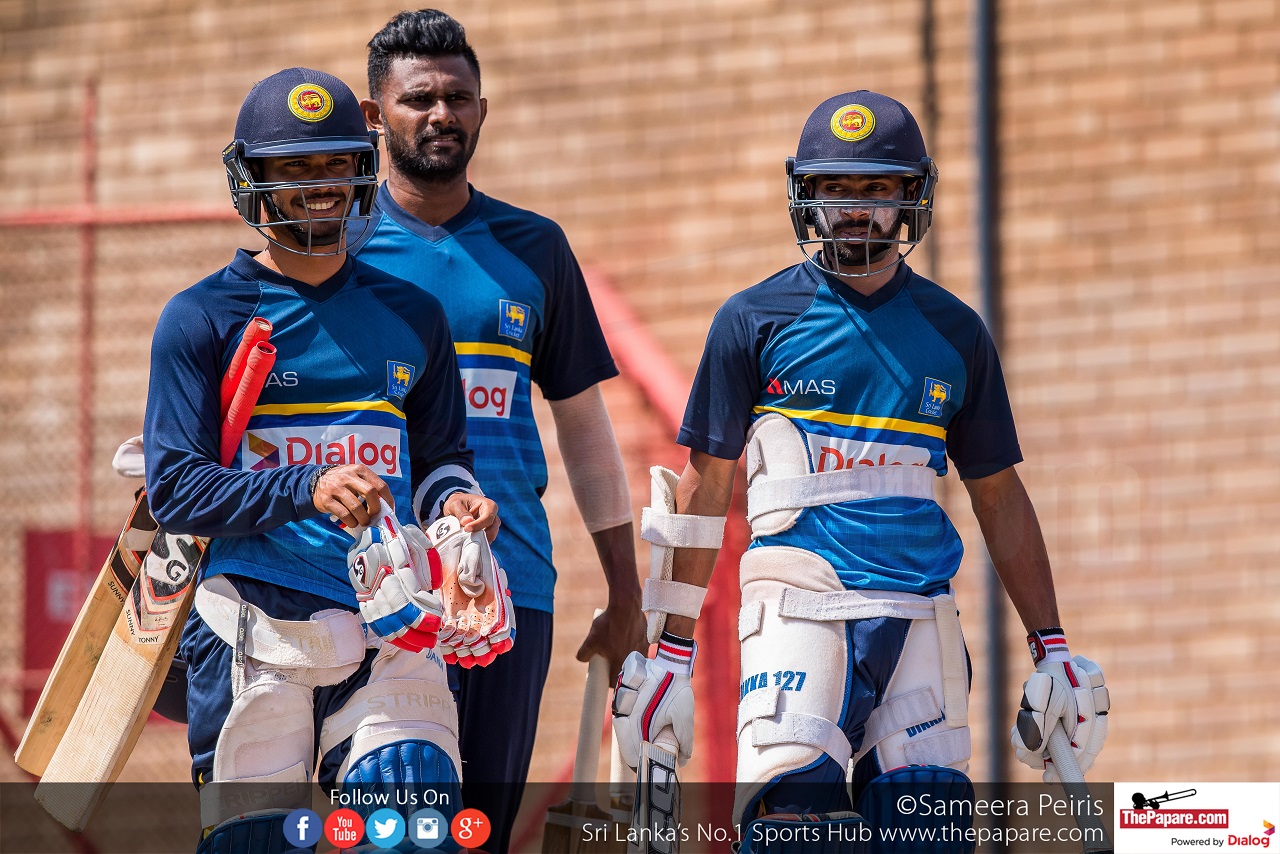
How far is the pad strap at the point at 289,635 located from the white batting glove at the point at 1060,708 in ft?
5.19

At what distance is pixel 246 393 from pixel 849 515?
141 centimetres

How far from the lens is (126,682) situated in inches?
159

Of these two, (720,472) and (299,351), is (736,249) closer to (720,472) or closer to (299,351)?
(720,472)

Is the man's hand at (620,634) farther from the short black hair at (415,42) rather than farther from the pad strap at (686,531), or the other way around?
the short black hair at (415,42)

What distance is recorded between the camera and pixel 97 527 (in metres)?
7.47

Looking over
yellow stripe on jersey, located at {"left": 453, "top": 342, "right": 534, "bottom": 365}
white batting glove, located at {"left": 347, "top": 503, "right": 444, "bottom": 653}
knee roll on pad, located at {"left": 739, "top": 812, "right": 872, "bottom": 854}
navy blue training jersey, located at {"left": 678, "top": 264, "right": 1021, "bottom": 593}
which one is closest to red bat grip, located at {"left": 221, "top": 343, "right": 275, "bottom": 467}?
white batting glove, located at {"left": 347, "top": 503, "right": 444, "bottom": 653}

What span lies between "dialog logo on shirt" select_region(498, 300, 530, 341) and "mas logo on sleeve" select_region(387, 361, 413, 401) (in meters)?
0.77

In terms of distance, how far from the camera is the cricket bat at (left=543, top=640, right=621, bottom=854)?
481cm

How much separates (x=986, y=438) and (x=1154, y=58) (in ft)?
11.6

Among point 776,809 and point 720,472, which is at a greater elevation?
point 720,472

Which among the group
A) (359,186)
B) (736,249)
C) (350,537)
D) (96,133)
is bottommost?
(350,537)

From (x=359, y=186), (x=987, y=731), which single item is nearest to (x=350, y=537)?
(x=359, y=186)

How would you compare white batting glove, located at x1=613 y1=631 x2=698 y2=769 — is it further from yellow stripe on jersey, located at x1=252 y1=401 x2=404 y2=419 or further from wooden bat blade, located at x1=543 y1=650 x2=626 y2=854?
yellow stripe on jersey, located at x1=252 y1=401 x2=404 y2=419

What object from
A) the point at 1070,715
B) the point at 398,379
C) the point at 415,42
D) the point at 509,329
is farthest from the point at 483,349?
the point at 1070,715
